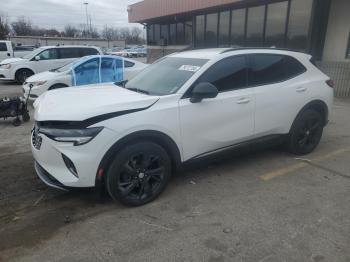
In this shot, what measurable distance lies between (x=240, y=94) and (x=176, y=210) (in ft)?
5.67

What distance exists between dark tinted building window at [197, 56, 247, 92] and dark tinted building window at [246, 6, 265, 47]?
10.4m

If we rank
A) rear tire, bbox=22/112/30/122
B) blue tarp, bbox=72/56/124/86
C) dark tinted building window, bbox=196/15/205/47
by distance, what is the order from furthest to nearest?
dark tinted building window, bbox=196/15/205/47
blue tarp, bbox=72/56/124/86
rear tire, bbox=22/112/30/122

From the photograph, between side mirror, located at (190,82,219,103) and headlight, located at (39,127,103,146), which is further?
side mirror, located at (190,82,219,103)

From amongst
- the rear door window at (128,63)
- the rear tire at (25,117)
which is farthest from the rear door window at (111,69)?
the rear tire at (25,117)

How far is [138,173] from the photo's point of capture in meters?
3.41

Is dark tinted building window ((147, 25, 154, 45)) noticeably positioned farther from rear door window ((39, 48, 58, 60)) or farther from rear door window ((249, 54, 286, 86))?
rear door window ((249, 54, 286, 86))

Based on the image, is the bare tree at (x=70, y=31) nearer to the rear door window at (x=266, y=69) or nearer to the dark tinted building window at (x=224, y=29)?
the dark tinted building window at (x=224, y=29)

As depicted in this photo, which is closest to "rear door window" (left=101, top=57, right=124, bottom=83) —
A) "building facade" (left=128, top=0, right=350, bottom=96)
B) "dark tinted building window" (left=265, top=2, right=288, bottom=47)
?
"dark tinted building window" (left=265, top=2, right=288, bottom=47)

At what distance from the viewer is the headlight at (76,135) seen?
307 cm

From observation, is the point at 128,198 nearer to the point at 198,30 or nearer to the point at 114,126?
the point at 114,126

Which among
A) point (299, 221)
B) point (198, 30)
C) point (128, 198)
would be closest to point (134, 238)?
point (128, 198)

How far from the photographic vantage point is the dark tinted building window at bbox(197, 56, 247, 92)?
3920 millimetres

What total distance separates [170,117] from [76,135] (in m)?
1.04

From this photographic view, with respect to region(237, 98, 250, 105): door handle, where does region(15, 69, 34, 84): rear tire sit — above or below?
below
